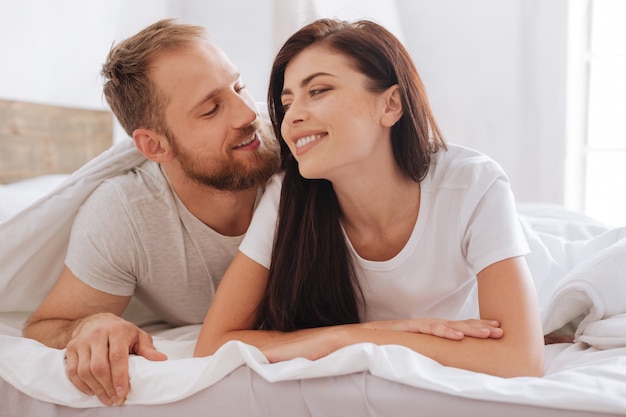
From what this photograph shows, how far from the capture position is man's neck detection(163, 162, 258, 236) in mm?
1780

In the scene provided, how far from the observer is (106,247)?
1.66 metres

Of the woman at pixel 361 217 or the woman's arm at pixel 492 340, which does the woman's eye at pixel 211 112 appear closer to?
the woman at pixel 361 217

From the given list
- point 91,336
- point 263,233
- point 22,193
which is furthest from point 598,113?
point 91,336

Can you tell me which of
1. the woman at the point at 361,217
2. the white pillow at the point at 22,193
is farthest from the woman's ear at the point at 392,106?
the white pillow at the point at 22,193

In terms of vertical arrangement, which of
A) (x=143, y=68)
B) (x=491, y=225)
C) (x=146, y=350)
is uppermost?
(x=143, y=68)

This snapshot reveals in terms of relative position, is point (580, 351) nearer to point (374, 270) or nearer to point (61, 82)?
point (374, 270)

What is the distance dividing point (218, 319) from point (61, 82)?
1683 mm

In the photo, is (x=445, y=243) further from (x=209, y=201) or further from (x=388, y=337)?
(x=209, y=201)

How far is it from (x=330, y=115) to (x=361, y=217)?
0.91 ft

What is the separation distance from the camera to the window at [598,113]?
3.38 metres

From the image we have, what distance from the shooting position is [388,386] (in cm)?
109

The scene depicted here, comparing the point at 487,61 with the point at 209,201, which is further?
the point at 487,61

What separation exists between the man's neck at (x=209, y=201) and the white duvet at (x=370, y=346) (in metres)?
0.20

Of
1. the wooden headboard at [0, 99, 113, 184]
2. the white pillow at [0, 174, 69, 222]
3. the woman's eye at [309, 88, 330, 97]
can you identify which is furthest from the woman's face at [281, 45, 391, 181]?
the wooden headboard at [0, 99, 113, 184]
